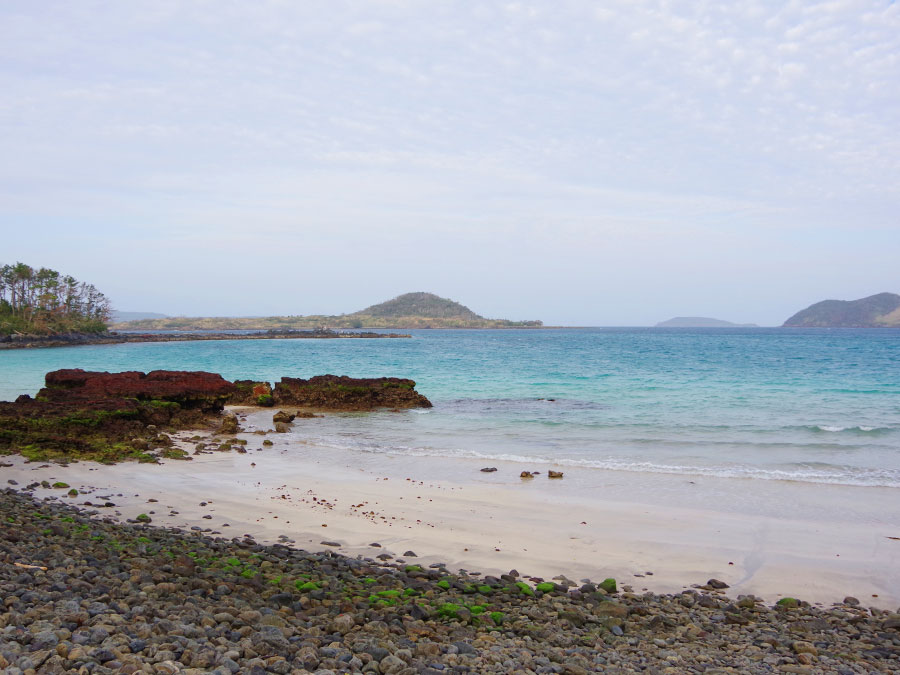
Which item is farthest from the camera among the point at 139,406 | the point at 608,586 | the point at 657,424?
the point at 657,424

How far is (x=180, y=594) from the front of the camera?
19.0 ft

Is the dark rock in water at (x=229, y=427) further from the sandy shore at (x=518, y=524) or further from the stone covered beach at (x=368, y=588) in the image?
the stone covered beach at (x=368, y=588)

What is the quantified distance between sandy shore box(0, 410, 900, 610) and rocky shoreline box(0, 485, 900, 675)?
2.08 ft

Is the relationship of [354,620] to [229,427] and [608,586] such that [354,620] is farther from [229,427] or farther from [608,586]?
[229,427]

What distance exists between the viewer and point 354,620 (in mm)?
5562

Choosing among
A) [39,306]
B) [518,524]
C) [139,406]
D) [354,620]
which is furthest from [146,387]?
[39,306]

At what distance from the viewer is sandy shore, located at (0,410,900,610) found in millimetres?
7727

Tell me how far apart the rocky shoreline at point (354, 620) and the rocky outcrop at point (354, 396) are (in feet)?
57.6

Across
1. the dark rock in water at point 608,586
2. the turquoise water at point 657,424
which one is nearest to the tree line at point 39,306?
the turquoise water at point 657,424

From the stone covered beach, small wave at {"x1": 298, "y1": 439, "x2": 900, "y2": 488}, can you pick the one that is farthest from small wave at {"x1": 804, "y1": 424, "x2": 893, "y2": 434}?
the stone covered beach

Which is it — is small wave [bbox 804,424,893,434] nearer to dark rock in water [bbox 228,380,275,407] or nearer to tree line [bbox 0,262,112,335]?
dark rock in water [bbox 228,380,275,407]

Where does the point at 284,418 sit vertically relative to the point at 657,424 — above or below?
below

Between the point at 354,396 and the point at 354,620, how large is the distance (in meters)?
20.3

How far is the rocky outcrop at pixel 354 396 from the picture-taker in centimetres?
2545
